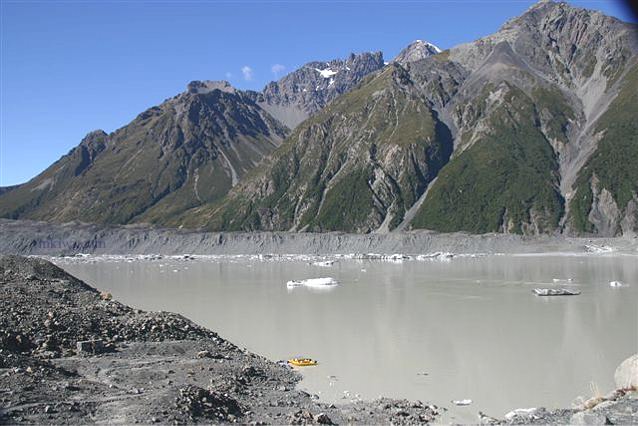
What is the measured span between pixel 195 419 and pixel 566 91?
19333cm

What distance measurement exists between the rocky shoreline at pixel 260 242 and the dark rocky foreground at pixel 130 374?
9843 cm

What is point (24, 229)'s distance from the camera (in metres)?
168

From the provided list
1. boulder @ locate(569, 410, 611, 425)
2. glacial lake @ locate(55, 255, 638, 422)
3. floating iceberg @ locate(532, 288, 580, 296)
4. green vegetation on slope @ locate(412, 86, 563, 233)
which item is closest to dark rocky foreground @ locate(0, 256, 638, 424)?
boulder @ locate(569, 410, 611, 425)

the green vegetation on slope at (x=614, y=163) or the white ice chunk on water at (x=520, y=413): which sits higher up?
the green vegetation on slope at (x=614, y=163)

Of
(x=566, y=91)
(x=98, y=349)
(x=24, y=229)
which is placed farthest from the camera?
(x=566, y=91)

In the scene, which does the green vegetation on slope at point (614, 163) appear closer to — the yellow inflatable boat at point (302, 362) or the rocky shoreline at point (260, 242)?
the rocky shoreline at point (260, 242)

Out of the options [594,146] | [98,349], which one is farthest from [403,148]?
[98,349]

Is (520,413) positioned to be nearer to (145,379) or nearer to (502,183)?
(145,379)

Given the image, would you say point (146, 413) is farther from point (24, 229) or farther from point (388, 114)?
point (388, 114)

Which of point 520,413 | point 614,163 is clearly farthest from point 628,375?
point 614,163

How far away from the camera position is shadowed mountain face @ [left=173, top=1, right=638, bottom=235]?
469ft

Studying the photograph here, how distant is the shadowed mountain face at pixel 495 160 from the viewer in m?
143

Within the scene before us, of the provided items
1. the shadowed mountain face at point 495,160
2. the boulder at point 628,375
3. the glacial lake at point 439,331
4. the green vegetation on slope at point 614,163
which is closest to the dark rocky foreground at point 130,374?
the glacial lake at point 439,331

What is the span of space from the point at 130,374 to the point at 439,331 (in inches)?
694
